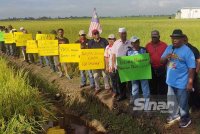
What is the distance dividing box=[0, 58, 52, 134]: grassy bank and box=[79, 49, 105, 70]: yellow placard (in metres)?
3.03

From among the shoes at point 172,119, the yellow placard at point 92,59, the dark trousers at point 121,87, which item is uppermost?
the yellow placard at point 92,59

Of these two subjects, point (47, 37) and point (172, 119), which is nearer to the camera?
point (172, 119)

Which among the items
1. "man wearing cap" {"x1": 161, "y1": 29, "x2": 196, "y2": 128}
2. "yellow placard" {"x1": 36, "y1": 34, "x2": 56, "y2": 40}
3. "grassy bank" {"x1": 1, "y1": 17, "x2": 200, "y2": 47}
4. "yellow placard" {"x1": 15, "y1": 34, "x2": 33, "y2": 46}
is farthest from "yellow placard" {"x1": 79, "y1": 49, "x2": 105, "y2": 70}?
"grassy bank" {"x1": 1, "y1": 17, "x2": 200, "y2": 47}

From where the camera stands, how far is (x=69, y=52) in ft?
40.9

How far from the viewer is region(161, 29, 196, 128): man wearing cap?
6688 mm

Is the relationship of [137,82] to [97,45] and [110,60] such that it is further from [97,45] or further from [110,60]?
[97,45]

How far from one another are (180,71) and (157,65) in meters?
1.49

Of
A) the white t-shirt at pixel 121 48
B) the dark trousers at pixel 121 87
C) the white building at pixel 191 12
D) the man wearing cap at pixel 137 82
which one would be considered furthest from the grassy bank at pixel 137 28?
the white building at pixel 191 12

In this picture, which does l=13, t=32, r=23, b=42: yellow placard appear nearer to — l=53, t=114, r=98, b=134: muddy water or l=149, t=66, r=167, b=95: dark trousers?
l=53, t=114, r=98, b=134: muddy water

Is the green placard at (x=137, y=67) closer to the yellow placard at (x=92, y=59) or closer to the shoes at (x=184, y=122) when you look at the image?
the shoes at (x=184, y=122)

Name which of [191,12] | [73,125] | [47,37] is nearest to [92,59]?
[73,125]

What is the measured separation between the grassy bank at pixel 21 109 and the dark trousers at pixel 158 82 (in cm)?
267

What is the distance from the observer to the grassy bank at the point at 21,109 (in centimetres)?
615

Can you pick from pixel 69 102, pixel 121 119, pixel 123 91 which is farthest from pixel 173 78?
pixel 69 102
